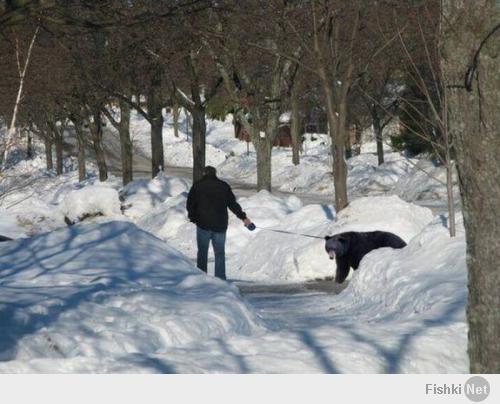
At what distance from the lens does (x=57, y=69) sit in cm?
4019

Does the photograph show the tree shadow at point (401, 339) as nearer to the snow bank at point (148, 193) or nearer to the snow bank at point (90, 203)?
the snow bank at point (90, 203)

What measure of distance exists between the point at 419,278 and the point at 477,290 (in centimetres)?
688

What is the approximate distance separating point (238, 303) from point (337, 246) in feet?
17.9

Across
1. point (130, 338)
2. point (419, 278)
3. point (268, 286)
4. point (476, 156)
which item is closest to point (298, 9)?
point (268, 286)

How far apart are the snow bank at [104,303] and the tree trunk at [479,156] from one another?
8.22ft

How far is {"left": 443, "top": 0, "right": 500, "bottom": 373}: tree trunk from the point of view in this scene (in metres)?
5.15

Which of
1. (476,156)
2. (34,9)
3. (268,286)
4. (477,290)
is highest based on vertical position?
(34,9)

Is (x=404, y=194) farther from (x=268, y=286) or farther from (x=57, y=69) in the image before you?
(x=268, y=286)

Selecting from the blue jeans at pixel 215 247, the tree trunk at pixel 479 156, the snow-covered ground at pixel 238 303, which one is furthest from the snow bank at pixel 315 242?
the tree trunk at pixel 479 156

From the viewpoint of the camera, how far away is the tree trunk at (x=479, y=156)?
5.15 meters

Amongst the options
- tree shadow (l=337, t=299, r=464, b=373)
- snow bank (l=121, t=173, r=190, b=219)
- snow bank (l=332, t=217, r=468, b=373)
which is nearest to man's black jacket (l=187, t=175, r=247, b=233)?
snow bank (l=332, t=217, r=468, b=373)

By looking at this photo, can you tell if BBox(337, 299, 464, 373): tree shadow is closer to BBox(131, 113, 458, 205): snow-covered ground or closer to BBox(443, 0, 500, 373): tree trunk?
BBox(443, 0, 500, 373): tree trunk

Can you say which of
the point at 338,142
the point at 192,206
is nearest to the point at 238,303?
the point at 192,206

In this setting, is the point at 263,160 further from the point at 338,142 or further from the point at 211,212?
the point at 211,212
